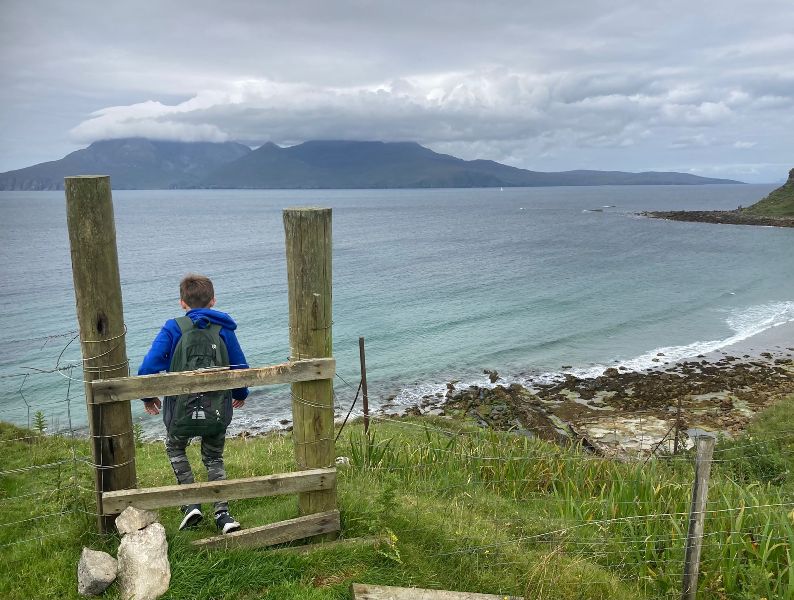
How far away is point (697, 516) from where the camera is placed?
17.5 feet

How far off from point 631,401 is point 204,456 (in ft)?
72.4

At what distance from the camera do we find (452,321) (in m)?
38.4

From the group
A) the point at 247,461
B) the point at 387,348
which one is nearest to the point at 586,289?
the point at 387,348

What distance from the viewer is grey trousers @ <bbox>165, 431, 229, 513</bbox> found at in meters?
5.84

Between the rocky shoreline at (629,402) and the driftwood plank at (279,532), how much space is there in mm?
14555

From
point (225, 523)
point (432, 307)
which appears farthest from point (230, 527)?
point (432, 307)

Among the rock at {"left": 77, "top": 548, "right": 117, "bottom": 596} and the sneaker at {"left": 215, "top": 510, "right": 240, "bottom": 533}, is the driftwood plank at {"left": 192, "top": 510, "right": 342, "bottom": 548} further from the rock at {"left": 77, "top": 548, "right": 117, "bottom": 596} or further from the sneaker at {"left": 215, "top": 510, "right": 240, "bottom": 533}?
the rock at {"left": 77, "top": 548, "right": 117, "bottom": 596}

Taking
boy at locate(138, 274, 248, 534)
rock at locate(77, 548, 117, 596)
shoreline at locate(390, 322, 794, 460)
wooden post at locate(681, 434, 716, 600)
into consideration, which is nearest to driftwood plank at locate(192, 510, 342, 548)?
boy at locate(138, 274, 248, 534)

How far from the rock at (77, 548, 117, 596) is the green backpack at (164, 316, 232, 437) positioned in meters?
1.20

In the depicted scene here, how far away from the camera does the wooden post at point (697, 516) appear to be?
529 cm

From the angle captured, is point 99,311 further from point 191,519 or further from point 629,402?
point 629,402

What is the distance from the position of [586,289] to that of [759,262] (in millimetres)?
26348

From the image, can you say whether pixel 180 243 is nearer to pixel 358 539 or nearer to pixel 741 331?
pixel 741 331

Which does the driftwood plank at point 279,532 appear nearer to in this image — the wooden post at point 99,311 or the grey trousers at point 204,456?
the grey trousers at point 204,456
